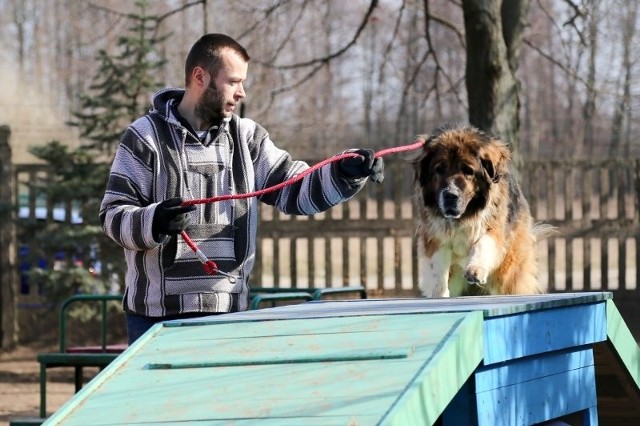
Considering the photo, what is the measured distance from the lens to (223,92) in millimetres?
4395

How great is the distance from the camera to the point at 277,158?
15.4 feet

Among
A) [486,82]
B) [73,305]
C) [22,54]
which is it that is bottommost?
[73,305]

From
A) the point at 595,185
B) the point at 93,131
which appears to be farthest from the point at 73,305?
the point at 595,185

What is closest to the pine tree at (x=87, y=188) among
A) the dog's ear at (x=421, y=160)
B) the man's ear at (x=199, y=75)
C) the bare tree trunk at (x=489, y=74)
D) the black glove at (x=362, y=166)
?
the bare tree trunk at (x=489, y=74)

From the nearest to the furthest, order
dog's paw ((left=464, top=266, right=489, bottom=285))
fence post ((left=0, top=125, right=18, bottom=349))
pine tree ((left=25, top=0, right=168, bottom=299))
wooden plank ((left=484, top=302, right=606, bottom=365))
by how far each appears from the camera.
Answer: wooden plank ((left=484, top=302, right=606, bottom=365)) → dog's paw ((left=464, top=266, right=489, bottom=285)) → pine tree ((left=25, top=0, right=168, bottom=299)) → fence post ((left=0, top=125, right=18, bottom=349))

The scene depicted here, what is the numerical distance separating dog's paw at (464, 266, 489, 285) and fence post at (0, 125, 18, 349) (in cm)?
774

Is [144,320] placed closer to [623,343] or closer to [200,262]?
[200,262]

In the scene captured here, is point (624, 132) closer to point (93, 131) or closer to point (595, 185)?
point (595, 185)

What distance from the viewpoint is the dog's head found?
5500mm

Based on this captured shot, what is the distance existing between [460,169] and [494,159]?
0.19m

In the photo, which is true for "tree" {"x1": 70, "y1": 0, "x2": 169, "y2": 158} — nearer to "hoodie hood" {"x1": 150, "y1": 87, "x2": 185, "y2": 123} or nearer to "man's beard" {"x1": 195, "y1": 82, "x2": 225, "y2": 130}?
"hoodie hood" {"x1": 150, "y1": 87, "x2": 185, "y2": 123}

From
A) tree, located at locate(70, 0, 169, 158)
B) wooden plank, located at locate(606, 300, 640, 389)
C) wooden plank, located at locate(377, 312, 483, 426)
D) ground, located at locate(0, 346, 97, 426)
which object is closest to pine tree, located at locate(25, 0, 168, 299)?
tree, located at locate(70, 0, 169, 158)

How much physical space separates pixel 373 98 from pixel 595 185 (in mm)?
18426

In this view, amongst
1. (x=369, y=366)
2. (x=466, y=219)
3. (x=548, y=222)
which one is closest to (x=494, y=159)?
(x=466, y=219)
